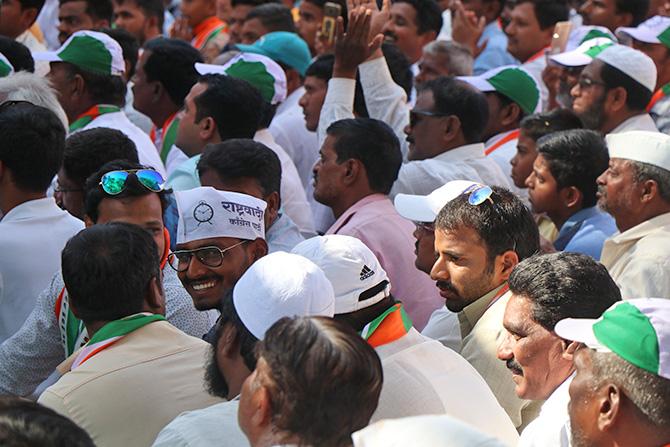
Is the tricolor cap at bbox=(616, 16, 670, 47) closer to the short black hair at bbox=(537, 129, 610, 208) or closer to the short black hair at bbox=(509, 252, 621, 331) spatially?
the short black hair at bbox=(537, 129, 610, 208)

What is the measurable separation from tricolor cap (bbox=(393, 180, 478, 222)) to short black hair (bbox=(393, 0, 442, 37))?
167 inches

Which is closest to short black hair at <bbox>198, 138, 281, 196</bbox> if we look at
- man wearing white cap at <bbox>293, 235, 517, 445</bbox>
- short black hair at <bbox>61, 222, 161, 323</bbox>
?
man wearing white cap at <bbox>293, 235, 517, 445</bbox>

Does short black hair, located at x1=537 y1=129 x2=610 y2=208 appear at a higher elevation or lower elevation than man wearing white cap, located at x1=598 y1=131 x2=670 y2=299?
lower

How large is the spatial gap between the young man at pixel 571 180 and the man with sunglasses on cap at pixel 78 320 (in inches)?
81.6

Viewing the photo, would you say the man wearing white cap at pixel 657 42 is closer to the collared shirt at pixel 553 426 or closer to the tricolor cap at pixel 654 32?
the tricolor cap at pixel 654 32

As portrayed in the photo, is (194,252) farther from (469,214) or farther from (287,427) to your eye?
(287,427)

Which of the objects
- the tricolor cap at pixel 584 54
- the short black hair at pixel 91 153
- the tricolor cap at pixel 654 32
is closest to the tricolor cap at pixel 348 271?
the short black hair at pixel 91 153

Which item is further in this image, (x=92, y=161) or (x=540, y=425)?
(x=92, y=161)

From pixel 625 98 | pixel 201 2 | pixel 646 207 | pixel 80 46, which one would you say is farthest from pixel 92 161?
pixel 201 2

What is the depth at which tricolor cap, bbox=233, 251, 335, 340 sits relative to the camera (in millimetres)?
2988

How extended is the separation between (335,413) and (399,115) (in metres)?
3.96

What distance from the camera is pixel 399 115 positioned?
6.21m

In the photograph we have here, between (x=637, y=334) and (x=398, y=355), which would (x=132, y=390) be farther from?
(x=637, y=334)

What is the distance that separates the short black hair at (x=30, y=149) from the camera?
4508 mm
